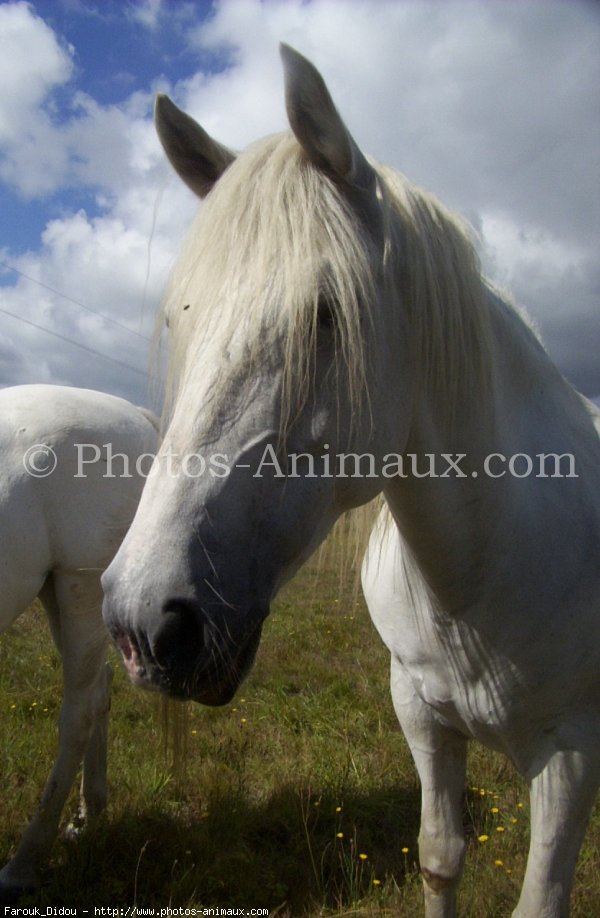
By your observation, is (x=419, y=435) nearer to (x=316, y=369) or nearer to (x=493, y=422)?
(x=493, y=422)

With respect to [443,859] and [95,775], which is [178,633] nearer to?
[443,859]

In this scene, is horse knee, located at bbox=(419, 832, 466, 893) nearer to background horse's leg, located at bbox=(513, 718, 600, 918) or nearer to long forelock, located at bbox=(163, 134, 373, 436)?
background horse's leg, located at bbox=(513, 718, 600, 918)

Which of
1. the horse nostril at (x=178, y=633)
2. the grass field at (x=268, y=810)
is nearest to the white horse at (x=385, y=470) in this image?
the horse nostril at (x=178, y=633)

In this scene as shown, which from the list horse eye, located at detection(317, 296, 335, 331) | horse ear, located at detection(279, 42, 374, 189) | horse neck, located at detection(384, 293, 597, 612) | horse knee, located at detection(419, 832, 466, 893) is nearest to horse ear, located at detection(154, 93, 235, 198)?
horse ear, located at detection(279, 42, 374, 189)

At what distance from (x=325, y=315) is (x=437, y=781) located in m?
1.57

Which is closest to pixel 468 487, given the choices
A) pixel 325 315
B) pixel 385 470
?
pixel 385 470

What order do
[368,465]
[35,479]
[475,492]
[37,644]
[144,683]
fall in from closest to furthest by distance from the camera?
[144,683] < [368,465] < [475,492] < [35,479] < [37,644]

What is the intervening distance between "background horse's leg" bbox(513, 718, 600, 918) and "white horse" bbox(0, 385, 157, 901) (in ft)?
6.50

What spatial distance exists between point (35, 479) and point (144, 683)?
1872mm

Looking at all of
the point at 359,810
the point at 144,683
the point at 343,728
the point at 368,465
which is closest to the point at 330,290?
the point at 368,465

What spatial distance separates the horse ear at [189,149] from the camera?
4.49 feet

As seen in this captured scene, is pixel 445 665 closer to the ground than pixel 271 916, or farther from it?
farther from it

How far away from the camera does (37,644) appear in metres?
5.12

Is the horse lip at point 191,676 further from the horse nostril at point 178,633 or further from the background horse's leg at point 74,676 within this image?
the background horse's leg at point 74,676
